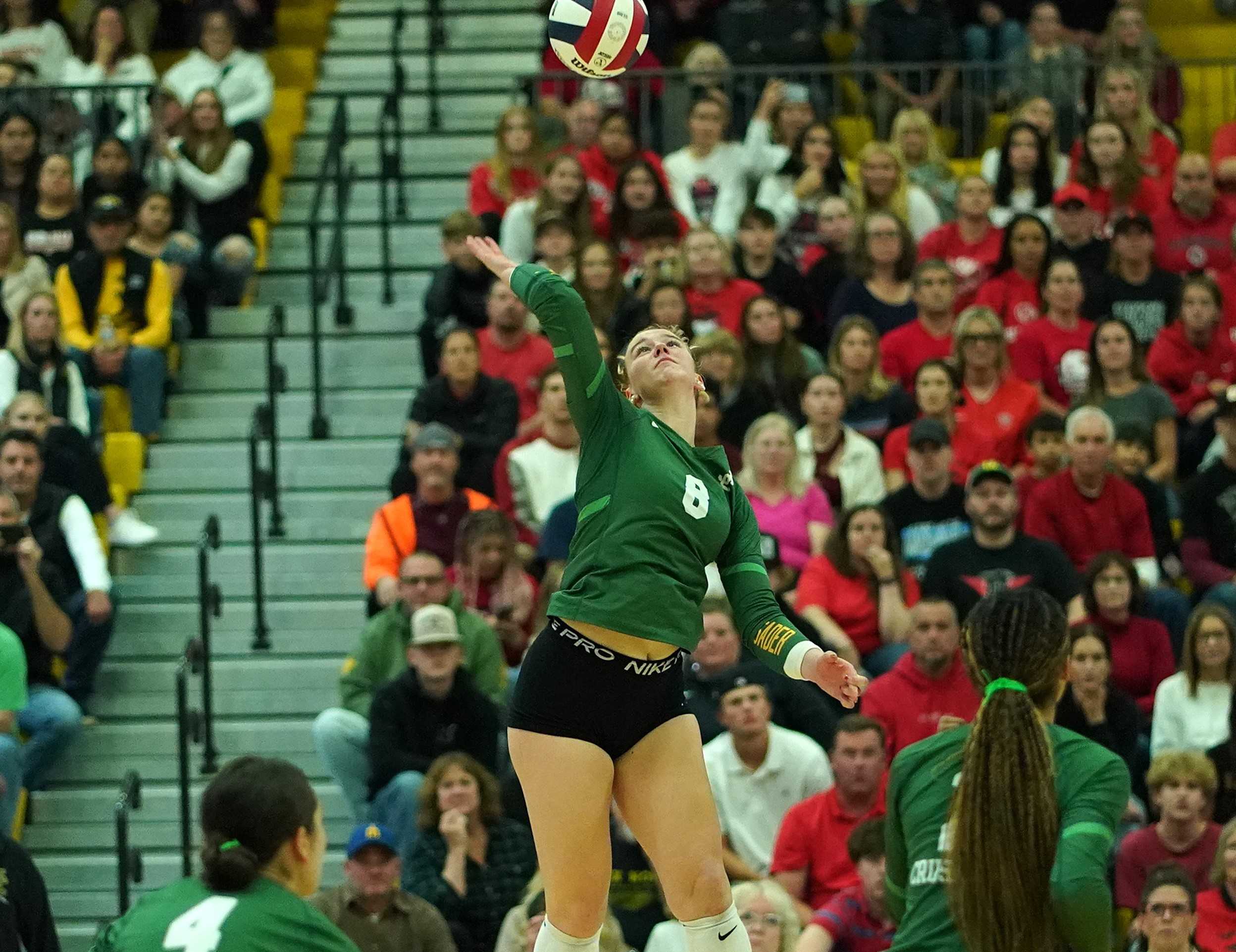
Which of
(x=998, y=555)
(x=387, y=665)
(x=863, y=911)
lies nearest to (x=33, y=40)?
(x=387, y=665)

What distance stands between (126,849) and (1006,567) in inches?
166

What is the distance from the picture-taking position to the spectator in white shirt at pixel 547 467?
10.8m

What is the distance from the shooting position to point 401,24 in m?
15.5

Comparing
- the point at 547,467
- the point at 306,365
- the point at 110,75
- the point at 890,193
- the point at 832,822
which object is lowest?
the point at 832,822

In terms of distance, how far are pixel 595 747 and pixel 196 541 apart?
683cm

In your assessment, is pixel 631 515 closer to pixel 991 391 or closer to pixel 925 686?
pixel 925 686

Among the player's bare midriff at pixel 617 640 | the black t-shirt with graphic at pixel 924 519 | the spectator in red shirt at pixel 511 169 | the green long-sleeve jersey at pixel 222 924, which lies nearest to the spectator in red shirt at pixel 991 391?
the black t-shirt with graphic at pixel 924 519

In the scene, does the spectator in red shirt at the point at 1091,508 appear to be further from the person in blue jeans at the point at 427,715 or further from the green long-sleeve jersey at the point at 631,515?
the green long-sleeve jersey at the point at 631,515

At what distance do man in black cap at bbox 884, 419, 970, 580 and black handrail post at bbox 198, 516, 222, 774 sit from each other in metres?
3.35

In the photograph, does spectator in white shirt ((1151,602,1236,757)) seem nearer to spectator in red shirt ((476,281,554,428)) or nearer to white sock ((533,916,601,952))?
spectator in red shirt ((476,281,554,428))

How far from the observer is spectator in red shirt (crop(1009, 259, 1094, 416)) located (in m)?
11.9

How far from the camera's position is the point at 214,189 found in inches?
529

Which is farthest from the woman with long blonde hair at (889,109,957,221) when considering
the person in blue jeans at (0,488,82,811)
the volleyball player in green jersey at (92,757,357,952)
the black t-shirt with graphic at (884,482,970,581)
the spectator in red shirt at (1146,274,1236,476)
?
the volleyball player in green jersey at (92,757,357,952)

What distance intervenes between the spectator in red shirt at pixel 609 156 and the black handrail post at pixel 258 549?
2.74 m
